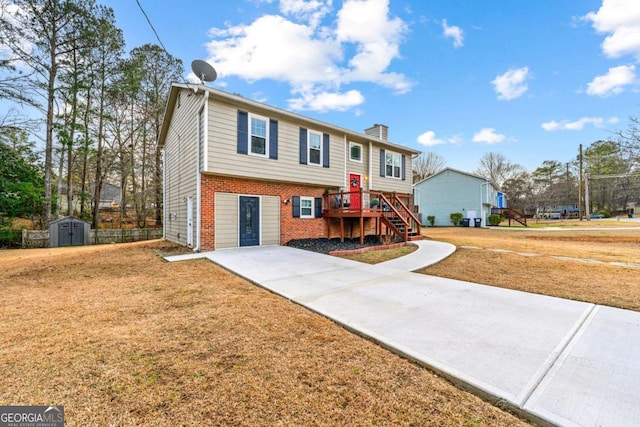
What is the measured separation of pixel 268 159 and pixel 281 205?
1884 millimetres

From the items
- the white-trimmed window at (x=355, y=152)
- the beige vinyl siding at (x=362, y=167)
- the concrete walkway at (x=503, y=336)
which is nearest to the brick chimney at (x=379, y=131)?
the beige vinyl siding at (x=362, y=167)

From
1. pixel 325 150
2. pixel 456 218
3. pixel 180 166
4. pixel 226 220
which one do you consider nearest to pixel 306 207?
pixel 325 150

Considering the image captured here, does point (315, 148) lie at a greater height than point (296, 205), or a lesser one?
greater

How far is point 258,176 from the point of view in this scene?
10.0m

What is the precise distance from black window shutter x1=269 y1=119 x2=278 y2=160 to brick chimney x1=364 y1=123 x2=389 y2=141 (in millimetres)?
6326

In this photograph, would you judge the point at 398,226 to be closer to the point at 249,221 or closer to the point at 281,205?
the point at 281,205

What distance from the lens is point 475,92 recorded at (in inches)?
639

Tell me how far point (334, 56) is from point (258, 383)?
50.6ft

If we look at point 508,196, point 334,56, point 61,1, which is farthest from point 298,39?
point 508,196

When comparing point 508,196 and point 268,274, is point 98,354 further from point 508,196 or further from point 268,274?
point 508,196

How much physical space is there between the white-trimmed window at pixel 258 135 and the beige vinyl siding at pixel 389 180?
237 inches

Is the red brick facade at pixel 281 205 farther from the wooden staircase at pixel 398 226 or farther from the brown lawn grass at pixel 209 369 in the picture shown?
the brown lawn grass at pixel 209 369

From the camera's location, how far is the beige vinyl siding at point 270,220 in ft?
34.9

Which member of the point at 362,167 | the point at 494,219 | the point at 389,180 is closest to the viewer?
the point at 362,167
